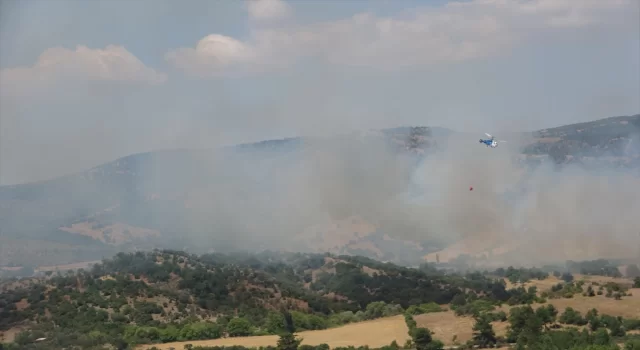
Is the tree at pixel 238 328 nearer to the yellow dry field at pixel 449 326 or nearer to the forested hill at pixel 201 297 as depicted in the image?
the forested hill at pixel 201 297

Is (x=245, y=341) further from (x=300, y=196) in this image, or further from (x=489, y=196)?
(x=300, y=196)

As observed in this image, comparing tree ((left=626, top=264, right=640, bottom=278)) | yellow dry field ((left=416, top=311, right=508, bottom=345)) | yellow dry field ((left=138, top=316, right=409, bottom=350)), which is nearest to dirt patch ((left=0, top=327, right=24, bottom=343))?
yellow dry field ((left=138, top=316, right=409, bottom=350))

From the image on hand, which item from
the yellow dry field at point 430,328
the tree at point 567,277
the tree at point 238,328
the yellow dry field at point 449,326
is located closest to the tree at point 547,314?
the yellow dry field at point 430,328

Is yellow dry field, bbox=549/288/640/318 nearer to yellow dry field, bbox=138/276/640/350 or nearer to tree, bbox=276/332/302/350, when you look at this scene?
yellow dry field, bbox=138/276/640/350

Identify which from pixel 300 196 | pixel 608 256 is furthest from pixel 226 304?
pixel 300 196

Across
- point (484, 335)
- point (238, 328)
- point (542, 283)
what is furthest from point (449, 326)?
point (542, 283)

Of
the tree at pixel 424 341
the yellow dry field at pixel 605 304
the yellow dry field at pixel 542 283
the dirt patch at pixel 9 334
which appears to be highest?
the dirt patch at pixel 9 334

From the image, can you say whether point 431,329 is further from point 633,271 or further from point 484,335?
point 633,271
